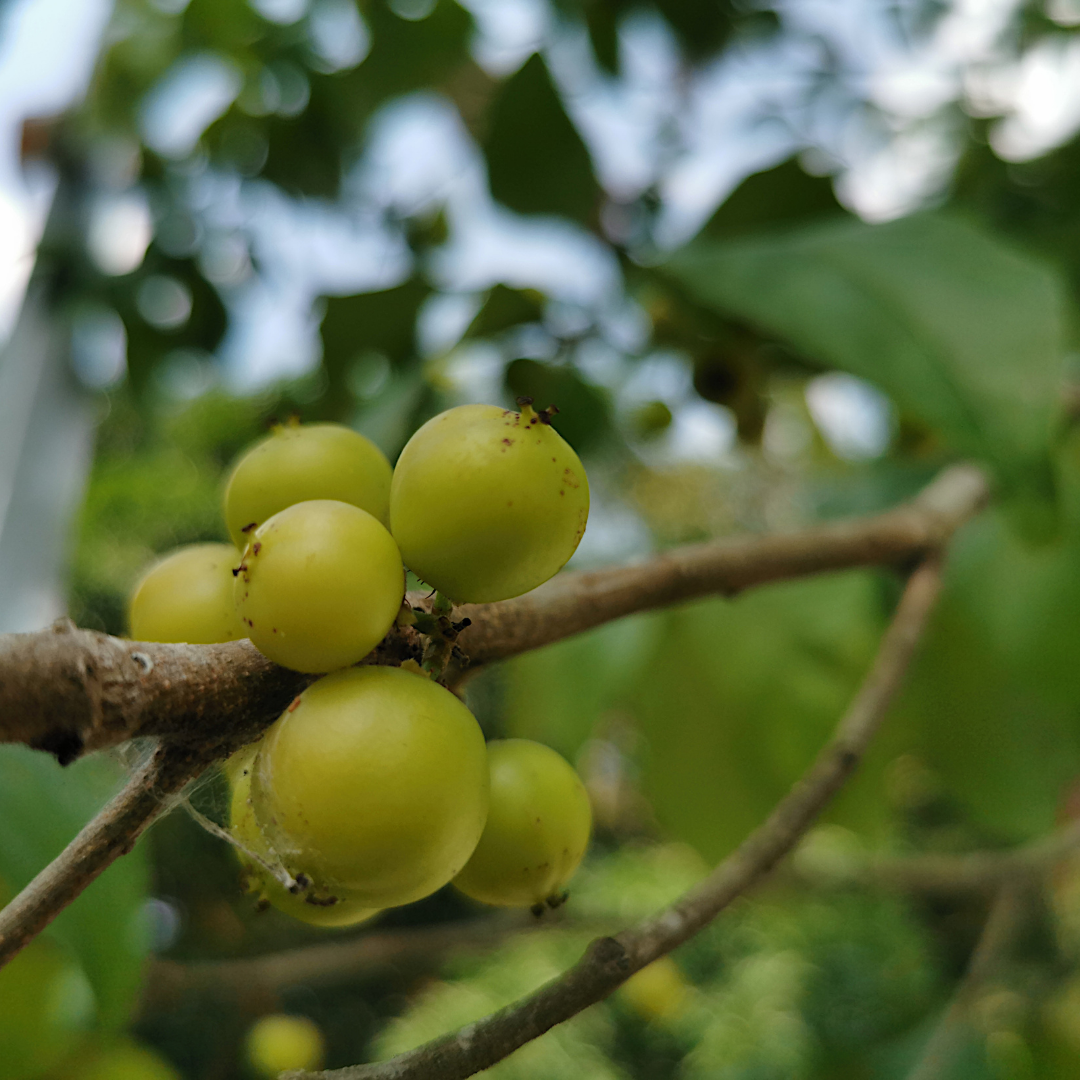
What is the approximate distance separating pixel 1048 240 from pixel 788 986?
0.85 m

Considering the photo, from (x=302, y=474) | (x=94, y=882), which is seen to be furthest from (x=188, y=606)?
(x=94, y=882)

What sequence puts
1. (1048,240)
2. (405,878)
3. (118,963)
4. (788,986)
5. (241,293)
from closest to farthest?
(405,878) < (118,963) < (1048,240) < (241,293) < (788,986)

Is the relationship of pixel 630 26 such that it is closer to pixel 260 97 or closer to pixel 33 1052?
pixel 260 97

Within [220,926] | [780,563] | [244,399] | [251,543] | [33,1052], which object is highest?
[251,543]

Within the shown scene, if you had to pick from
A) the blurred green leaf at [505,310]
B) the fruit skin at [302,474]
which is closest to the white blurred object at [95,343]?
the blurred green leaf at [505,310]

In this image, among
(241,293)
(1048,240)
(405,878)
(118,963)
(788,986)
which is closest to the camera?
(405,878)

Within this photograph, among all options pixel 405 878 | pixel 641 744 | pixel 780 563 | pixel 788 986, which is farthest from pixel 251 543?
pixel 788 986

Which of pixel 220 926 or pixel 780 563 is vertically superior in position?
A: pixel 780 563

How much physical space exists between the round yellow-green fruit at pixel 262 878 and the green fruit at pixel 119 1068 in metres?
0.24

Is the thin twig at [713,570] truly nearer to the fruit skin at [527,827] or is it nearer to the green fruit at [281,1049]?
the fruit skin at [527,827]

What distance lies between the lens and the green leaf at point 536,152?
1.68ft

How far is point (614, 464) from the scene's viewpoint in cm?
113

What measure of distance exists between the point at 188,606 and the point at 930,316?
0.88 feet

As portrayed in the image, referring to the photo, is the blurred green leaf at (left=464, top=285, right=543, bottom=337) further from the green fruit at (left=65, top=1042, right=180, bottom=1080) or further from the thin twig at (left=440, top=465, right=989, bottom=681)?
the green fruit at (left=65, top=1042, right=180, bottom=1080)
